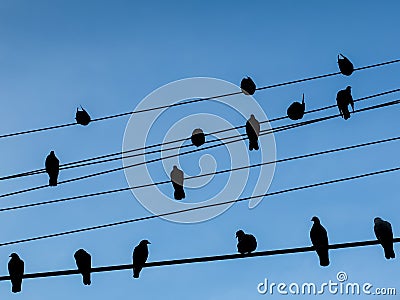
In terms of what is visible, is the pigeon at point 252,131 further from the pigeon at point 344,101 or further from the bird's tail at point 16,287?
the bird's tail at point 16,287

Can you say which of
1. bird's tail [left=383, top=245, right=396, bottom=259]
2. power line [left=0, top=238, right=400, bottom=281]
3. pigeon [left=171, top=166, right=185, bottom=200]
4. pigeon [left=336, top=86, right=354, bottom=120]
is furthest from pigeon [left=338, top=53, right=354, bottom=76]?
power line [left=0, top=238, right=400, bottom=281]

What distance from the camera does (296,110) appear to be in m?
16.3

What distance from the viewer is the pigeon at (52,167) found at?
16.0m

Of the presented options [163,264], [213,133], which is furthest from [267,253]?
[213,133]

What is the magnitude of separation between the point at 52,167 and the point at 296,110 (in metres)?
4.84

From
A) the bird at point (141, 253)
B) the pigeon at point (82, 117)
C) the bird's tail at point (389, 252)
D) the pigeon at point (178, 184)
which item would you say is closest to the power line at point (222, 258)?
the bird's tail at point (389, 252)

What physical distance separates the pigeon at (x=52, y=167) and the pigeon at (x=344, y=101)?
5332 millimetres

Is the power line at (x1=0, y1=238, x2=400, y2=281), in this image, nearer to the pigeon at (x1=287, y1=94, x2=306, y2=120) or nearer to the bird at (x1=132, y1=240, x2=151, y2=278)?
the bird at (x1=132, y1=240, x2=151, y2=278)

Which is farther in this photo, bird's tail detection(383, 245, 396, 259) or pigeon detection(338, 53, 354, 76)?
pigeon detection(338, 53, 354, 76)

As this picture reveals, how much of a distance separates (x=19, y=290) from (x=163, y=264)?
4586 mm

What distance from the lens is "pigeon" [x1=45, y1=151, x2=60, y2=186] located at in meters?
16.0

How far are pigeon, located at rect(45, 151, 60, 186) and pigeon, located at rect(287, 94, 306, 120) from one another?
179 inches

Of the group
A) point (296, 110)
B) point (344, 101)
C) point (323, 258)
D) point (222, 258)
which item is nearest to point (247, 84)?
point (296, 110)

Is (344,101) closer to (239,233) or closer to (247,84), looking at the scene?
(247,84)
